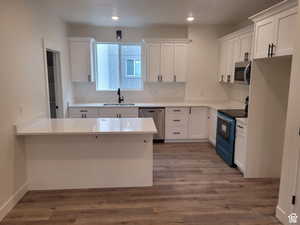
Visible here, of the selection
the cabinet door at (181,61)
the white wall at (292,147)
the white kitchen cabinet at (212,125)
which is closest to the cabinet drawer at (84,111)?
the cabinet door at (181,61)

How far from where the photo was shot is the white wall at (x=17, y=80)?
259 cm

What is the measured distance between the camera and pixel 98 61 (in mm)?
5730

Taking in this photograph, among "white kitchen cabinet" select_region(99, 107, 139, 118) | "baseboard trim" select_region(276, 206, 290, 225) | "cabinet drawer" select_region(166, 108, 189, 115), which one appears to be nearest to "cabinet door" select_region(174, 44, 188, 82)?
"cabinet drawer" select_region(166, 108, 189, 115)

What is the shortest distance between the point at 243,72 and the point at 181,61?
1.73 m

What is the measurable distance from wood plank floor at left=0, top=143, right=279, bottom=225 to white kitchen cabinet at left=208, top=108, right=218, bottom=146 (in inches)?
51.5

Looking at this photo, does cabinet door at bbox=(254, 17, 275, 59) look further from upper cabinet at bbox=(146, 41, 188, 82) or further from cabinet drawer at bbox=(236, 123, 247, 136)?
upper cabinet at bbox=(146, 41, 188, 82)

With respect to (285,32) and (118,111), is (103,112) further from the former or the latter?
(285,32)

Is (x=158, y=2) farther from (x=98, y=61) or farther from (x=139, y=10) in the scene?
(x=98, y=61)

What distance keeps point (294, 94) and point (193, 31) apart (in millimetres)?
3650

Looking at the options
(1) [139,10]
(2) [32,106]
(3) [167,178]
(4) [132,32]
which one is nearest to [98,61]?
(4) [132,32]

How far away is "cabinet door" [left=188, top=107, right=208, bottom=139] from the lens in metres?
5.33

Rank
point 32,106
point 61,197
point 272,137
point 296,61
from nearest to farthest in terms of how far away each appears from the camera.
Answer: point 296,61 → point 61,197 → point 32,106 → point 272,137

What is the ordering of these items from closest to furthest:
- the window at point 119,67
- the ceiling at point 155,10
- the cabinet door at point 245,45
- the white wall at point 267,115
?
the white wall at point 267,115 → the ceiling at point 155,10 → the cabinet door at point 245,45 → the window at point 119,67

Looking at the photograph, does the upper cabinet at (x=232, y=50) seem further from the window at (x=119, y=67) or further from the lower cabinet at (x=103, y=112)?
the lower cabinet at (x=103, y=112)
